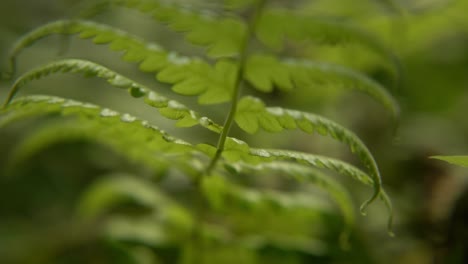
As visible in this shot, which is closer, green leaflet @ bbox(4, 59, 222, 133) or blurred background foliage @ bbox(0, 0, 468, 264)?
green leaflet @ bbox(4, 59, 222, 133)

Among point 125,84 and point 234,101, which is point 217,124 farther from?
point 125,84

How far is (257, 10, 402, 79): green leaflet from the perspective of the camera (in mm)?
1079

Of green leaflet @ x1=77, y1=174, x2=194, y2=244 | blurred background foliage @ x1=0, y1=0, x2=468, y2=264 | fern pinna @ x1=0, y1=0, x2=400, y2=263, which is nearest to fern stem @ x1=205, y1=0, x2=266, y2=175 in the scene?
fern pinna @ x1=0, y1=0, x2=400, y2=263

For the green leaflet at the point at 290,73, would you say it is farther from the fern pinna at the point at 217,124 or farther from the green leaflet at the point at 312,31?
the green leaflet at the point at 312,31

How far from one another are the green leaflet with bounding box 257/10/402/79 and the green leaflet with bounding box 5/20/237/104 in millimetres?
262

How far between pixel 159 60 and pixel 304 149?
→ 1.26m

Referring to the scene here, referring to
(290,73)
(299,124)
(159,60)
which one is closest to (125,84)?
(159,60)

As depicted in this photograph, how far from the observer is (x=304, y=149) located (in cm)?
203

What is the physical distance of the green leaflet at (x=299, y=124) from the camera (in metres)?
0.70

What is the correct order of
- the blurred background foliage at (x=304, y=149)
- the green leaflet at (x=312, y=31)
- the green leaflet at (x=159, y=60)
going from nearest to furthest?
1. the green leaflet at (x=159, y=60)
2. the green leaflet at (x=312, y=31)
3. the blurred background foliage at (x=304, y=149)

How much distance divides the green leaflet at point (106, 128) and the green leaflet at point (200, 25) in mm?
224

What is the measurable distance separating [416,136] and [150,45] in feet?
4.43

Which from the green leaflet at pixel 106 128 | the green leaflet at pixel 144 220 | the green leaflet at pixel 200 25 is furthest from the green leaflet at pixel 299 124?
the green leaflet at pixel 144 220

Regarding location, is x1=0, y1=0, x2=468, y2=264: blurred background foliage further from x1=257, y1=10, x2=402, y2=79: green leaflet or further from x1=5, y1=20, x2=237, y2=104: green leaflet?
x1=5, y1=20, x2=237, y2=104: green leaflet
